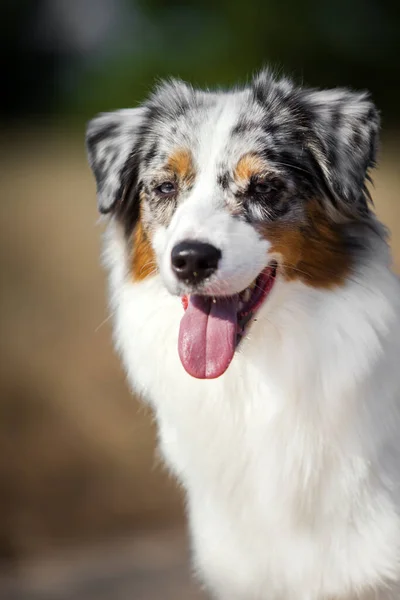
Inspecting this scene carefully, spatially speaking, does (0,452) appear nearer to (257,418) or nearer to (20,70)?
(257,418)

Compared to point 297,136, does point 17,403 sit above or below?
below

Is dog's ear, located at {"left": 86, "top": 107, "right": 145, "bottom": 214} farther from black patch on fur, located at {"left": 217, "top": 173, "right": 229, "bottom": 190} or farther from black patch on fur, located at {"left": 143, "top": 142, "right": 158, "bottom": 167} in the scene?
black patch on fur, located at {"left": 217, "top": 173, "right": 229, "bottom": 190}

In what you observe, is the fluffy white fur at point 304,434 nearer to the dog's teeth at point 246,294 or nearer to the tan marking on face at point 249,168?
the dog's teeth at point 246,294

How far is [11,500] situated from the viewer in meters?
6.88

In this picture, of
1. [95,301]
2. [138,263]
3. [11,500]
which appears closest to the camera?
[138,263]

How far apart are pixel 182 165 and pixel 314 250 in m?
0.57

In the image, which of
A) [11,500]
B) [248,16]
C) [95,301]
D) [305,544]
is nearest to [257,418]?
[305,544]

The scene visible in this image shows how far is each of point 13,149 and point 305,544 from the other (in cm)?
1026

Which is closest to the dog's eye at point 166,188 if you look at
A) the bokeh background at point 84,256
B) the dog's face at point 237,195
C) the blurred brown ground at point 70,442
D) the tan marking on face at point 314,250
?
→ the dog's face at point 237,195

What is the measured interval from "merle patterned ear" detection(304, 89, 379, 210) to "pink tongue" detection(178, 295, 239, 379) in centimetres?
58

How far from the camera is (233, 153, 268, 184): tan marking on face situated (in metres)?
3.12

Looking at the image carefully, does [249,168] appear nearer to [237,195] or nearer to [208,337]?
[237,195]

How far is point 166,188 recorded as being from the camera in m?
3.29

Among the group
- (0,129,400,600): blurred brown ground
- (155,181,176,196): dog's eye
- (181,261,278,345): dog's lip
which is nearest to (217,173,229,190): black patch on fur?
(155,181,176,196): dog's eye
